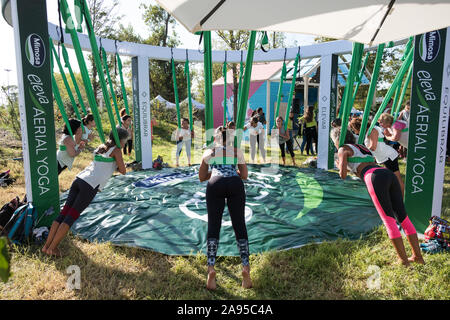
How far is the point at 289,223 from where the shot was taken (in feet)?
14.0

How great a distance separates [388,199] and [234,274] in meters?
1.69

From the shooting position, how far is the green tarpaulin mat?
12.3 feet

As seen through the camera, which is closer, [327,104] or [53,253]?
[53,253]

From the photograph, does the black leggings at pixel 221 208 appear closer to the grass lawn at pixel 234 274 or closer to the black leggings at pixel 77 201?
the grass lawn at pixel 234 274

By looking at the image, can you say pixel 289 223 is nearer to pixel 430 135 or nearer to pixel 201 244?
pixel 201 244

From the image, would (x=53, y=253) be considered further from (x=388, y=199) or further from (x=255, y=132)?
(x=255, y=132)

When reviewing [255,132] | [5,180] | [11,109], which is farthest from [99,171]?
[11,109]

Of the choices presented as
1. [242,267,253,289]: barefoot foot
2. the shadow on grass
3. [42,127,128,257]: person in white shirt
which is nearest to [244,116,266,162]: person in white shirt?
[42,127,128,257]: person in white shirt

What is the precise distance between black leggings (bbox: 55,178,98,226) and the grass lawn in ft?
1.32

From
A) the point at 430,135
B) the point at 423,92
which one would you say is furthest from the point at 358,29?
the point at 430,135

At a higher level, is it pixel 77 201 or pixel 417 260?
pixel 77 201

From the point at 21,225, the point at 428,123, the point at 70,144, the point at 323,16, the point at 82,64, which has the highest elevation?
the point at 323,16

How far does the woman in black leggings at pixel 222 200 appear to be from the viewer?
2789 mm

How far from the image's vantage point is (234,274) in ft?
9.98
